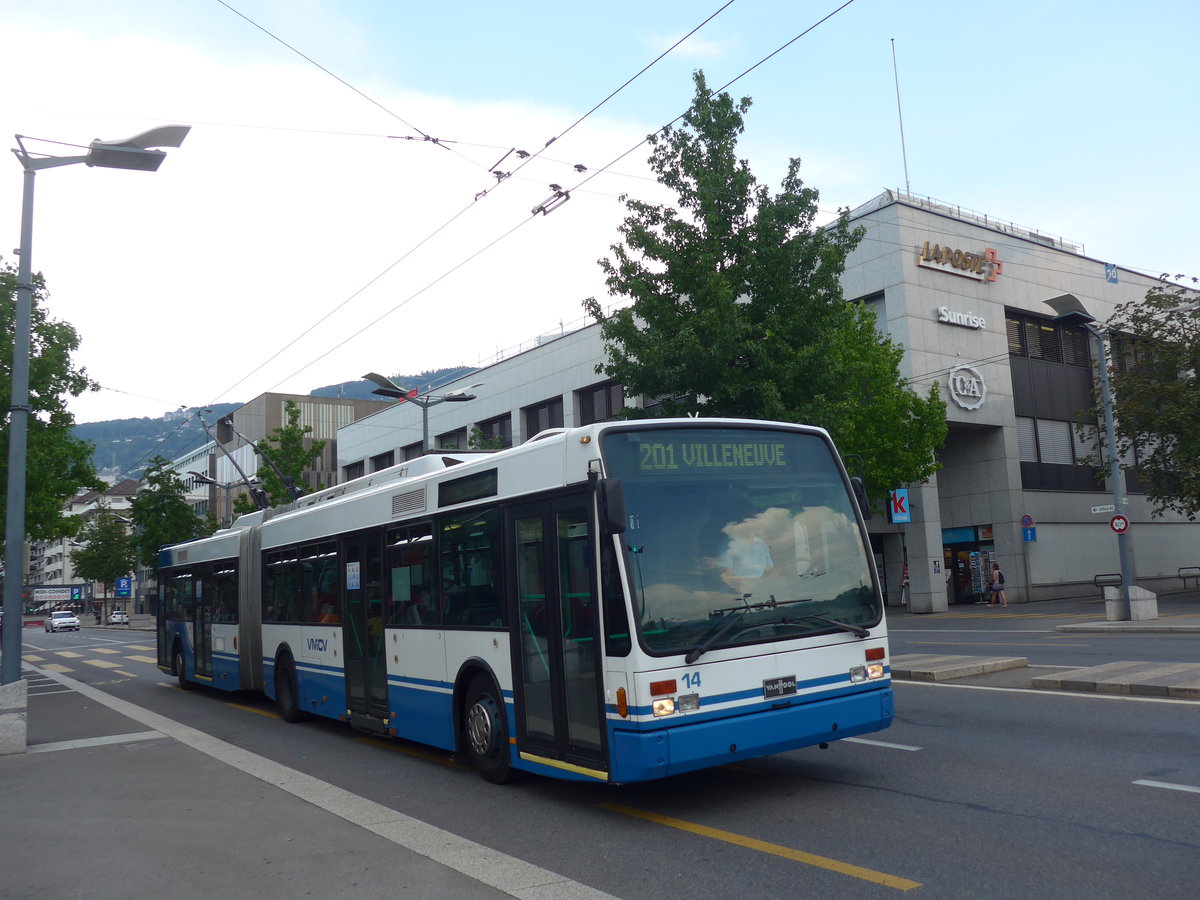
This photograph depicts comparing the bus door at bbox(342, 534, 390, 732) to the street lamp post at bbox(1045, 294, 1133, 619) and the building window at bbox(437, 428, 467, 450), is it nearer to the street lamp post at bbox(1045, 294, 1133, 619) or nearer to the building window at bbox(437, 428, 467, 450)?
the street lamp post at bbox(1045, 294, 1133, 619)

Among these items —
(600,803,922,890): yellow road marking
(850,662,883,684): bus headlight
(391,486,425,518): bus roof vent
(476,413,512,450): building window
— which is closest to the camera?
(600,803,922,890): yellow road marking

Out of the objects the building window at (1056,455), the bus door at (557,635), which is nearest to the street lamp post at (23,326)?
the bus door at (557,635)

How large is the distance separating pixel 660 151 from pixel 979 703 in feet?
47.1

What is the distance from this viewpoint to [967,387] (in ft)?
119

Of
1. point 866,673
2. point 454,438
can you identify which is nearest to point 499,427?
point 454,438

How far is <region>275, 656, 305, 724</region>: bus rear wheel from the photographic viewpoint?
13219 mm

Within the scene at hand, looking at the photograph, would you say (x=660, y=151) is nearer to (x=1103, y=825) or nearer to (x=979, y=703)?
(x=979, y=703)

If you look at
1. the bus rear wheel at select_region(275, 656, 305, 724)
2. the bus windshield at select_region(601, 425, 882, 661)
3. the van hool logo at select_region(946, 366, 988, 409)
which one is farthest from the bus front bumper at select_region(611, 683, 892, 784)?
the van hool logo at select_region(946, 366, 988, 409)

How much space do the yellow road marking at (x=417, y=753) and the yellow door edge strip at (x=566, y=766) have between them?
6.07 feet

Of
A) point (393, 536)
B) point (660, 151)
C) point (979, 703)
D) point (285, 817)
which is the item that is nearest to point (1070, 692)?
point (979, 703)

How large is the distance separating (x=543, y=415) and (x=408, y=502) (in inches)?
1462

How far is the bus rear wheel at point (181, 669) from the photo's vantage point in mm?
19158

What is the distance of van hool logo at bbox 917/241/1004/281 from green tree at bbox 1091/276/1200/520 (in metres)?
4.72

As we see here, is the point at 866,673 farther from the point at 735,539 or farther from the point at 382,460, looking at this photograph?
the point at 382,460
